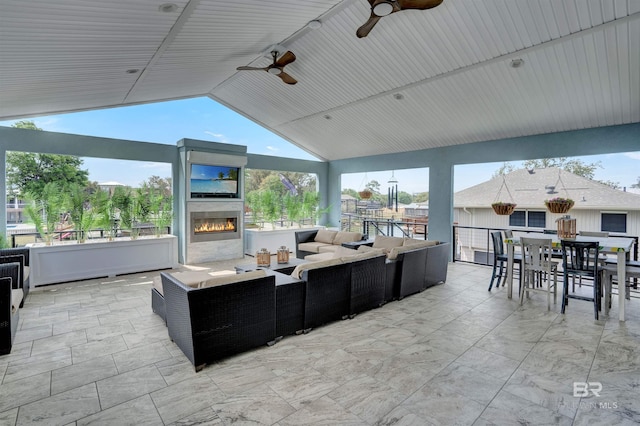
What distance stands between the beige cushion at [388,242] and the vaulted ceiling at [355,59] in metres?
2.86

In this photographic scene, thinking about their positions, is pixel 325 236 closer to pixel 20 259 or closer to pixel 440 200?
pixel 440 200

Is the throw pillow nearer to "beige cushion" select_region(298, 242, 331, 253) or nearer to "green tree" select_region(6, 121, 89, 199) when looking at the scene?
"beige cushion" select_region(298, 242, 331, 253)

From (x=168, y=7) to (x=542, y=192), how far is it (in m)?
9.60

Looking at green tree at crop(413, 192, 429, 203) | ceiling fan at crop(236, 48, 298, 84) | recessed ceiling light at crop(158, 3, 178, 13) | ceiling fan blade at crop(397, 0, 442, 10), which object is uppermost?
ceiling fan at crop(236, 48, 298, 84)

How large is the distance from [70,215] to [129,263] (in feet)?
4.47

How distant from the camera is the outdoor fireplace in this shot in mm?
7598

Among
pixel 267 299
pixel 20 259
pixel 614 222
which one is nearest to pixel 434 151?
pixel 614 222

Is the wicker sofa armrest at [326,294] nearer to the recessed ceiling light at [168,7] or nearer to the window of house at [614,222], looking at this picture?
the recessed ceiling light at [168,7]

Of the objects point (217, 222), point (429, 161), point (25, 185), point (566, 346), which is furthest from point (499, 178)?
point (25, 185)

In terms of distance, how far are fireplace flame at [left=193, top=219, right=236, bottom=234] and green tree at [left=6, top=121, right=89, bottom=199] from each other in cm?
247

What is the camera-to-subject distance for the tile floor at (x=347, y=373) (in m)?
2.16

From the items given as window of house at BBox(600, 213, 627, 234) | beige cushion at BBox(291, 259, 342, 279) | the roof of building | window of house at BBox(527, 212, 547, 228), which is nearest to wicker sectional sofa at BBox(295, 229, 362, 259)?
beige cushion at BBox(291, 259, 342, 279)

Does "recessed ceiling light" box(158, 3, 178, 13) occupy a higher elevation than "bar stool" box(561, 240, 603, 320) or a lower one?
higher

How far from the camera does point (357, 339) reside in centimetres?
336
